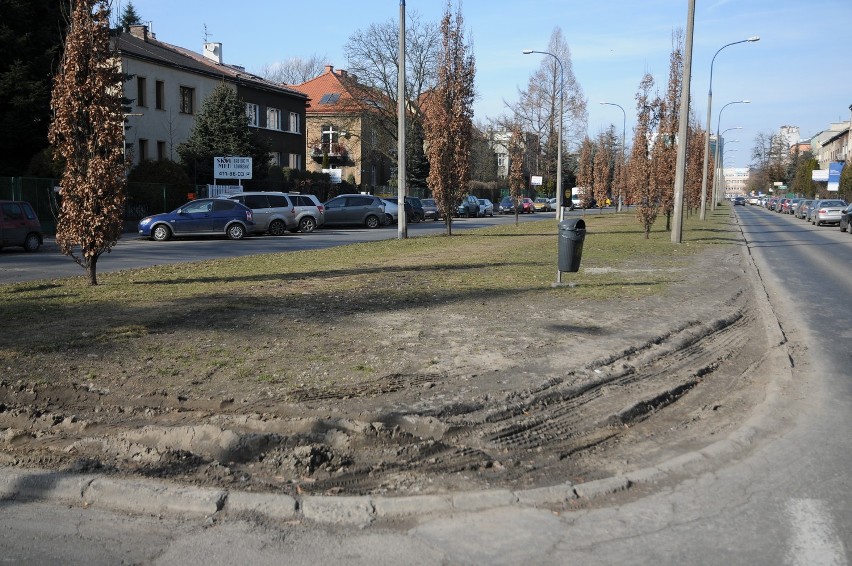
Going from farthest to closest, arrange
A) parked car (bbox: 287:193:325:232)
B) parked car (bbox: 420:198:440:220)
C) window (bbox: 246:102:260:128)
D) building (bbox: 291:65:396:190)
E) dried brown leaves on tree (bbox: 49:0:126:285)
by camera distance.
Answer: building (bbox: 291:65:396:190)
parked car (bbox: 420:198:440:220)
window (bbox: 246:102:260:128)
parked car (bbox: 287:193:325:232)
dried brown leaves on tree (bbox: 49:0:126:285)

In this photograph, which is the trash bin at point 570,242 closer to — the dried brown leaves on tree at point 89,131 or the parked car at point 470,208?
the dried brown leaves on tree at point 89,131

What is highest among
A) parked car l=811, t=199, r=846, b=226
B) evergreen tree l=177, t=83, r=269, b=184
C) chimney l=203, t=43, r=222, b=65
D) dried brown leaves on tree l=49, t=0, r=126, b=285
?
chimney l=203, t=43, r=222, b=65

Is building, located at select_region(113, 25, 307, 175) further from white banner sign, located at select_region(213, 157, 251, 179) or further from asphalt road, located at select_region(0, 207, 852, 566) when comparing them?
asphalt road, located at select_region(0, 207, 852, 566)

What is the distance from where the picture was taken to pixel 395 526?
421cm

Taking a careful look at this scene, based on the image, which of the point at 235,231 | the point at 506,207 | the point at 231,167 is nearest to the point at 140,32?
the point at 231,167

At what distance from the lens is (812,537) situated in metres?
4.05

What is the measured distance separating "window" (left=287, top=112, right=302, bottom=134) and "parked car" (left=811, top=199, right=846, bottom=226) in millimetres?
34543

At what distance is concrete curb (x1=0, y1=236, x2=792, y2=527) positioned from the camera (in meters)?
4.33

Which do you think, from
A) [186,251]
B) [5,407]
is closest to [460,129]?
[186,251]

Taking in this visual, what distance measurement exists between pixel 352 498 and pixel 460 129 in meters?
25.2

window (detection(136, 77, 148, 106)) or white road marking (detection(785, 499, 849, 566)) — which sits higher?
window (detection(136, 77, 148, 106))

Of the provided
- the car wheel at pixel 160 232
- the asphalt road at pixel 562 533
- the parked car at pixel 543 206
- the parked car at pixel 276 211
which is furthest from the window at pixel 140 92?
the parked car at pixel 543 206

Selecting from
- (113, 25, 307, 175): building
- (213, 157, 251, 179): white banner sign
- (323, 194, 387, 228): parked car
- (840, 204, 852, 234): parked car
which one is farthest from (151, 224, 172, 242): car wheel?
(840, 204, 852, 234): parked car

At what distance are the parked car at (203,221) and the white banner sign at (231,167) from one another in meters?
8.76
